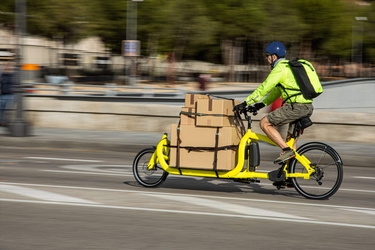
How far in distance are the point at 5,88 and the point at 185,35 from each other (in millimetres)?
37792

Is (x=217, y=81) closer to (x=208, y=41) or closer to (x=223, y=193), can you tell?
(x=208, y=41)

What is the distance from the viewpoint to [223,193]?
30.0ft

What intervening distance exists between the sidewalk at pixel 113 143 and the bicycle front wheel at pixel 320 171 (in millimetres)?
5208

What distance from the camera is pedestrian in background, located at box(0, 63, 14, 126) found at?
19156mm

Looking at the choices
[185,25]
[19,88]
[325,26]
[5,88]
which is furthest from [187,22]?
[19,88]

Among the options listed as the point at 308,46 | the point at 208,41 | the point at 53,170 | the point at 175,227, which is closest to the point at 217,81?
the point at 208,41

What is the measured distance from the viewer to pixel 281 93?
28.7ft

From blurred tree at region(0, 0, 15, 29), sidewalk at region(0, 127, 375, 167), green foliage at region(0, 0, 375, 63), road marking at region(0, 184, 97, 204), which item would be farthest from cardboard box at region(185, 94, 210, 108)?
blurred tree at region(0, 0, 15, 29)

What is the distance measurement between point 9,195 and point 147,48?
2001 inches

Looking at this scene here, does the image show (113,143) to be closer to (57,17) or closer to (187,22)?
(57,17)

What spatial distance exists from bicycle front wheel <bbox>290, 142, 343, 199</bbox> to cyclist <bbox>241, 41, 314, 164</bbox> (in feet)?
0.78

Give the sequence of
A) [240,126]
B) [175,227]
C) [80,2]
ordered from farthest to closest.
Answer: [80,2] < [240,126] < [175,227]

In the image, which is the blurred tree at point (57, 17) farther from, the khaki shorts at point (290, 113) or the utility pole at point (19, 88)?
the khaki shorts at point (290, 113)

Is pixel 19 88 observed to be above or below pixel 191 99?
below
